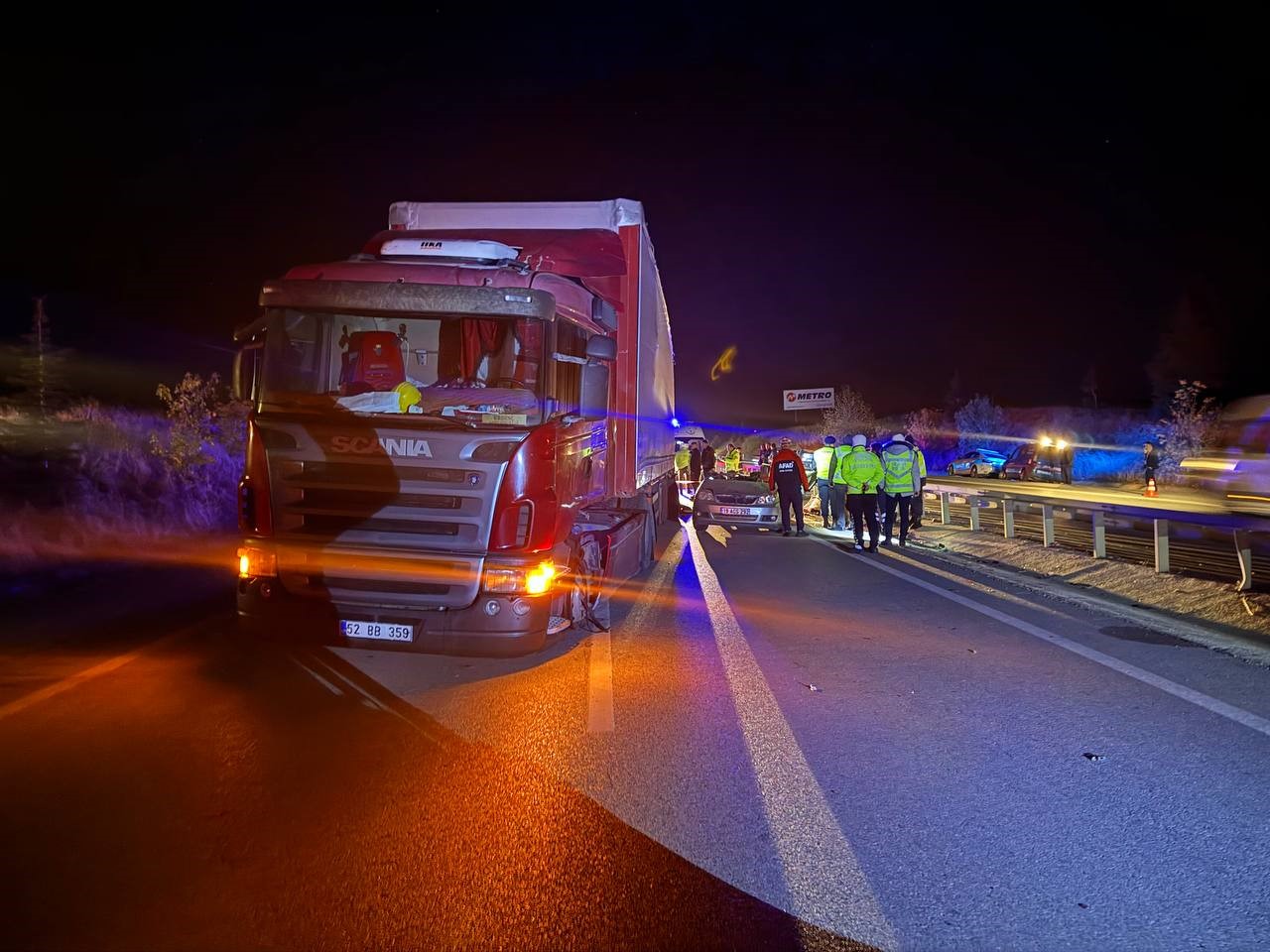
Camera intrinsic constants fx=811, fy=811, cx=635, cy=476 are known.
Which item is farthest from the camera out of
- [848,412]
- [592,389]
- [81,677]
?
[848,412]

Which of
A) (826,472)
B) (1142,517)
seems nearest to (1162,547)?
(1142,517)

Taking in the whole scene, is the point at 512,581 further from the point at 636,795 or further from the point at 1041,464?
the point at 1041,464

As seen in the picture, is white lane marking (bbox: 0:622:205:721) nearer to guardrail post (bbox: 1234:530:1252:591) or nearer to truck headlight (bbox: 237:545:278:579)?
truck headlight (bbox: 237:545:278:579)

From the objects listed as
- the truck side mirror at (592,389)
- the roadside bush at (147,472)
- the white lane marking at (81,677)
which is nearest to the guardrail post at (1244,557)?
the truck side mirror at (592,389)

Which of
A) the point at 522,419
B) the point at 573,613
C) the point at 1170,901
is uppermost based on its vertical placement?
the point at 522,419

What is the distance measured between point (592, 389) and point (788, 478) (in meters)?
10.2

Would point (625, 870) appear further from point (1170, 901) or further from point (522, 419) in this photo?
point (522, 419)

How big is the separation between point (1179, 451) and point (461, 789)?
38613 millimetres

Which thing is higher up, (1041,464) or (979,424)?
(979,424)

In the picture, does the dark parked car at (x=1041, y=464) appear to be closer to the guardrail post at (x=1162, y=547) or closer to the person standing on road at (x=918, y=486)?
the person standing on road at (x=918, y=486)

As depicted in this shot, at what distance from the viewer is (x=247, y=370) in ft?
19.3

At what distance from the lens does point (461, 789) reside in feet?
13.0

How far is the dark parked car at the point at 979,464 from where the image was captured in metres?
43.8

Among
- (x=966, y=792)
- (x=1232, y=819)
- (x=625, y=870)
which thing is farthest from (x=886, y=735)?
(x=625, y=870)
